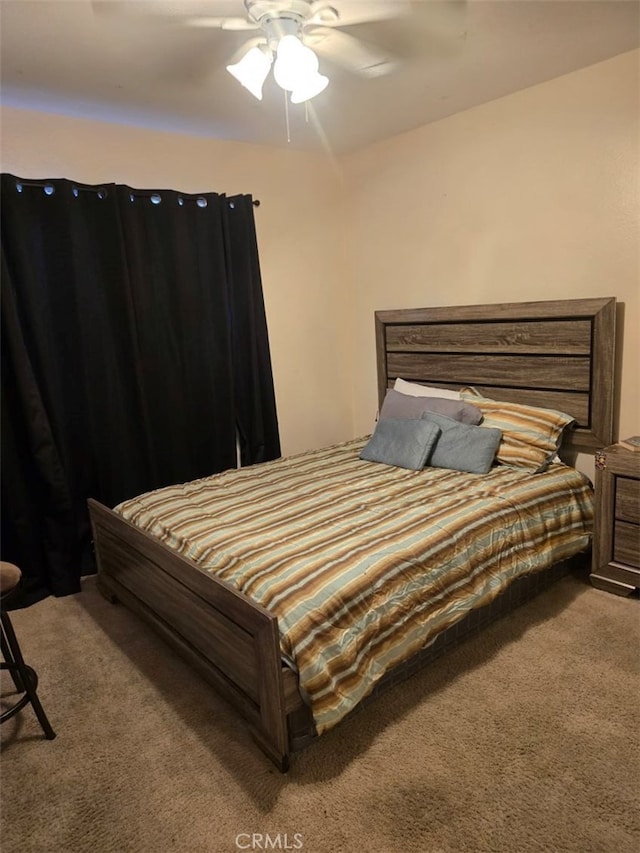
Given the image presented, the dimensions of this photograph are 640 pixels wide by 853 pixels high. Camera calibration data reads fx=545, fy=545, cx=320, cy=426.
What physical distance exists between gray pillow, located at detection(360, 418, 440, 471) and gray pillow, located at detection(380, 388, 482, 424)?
132mm

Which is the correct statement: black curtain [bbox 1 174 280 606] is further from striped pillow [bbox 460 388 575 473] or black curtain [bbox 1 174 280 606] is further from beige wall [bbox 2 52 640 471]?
striped pillow [bbox 460 388 575 473]

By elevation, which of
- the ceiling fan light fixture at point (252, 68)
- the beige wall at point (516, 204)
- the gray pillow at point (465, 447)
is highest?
the ceiling fan light fixture at point (252, 68)

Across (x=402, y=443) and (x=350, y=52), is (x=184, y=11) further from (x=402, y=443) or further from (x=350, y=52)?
(x=402, y=443)

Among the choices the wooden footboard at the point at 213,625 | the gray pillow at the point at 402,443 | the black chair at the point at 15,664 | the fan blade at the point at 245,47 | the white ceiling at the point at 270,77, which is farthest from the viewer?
the gray pillow at the point at 402,443

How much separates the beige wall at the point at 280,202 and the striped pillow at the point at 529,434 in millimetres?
1504

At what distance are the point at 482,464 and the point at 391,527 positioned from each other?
0.85m

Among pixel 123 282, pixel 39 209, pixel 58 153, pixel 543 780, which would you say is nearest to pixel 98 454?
pixel 123 282

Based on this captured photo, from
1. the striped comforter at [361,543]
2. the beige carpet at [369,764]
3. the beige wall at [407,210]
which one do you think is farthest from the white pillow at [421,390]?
the beige carpet at [369,764]

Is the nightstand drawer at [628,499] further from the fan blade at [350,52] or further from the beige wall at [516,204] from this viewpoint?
the fan blade at [350,52]

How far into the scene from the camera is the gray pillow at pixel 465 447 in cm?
278

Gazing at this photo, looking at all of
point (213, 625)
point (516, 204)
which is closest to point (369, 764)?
point (213, 625)

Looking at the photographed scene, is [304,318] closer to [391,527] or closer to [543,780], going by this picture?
[391,527]

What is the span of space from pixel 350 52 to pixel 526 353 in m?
1.72

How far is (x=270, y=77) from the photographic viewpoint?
2.53 m
